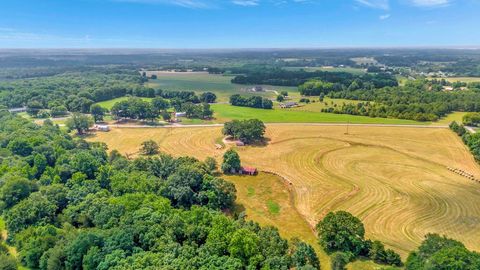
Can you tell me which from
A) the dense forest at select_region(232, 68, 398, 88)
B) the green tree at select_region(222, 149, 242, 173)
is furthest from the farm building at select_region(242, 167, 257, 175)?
the dense forest at select_region(232, 68, 398, 88)

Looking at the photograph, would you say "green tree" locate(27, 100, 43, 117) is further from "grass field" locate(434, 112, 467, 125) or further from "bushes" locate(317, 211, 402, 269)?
"grass field" locate(434, 112, 467, 125)

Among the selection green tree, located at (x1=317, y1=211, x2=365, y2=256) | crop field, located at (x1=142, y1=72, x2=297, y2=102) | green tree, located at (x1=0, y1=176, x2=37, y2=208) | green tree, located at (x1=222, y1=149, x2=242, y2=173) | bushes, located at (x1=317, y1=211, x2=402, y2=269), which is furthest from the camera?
crop field, located at (x1=142, y1=72, x2=297, y2=102)

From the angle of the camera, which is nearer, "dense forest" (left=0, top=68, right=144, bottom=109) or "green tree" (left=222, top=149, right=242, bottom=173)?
"green tree" (left=222, top=149, right=242, bottom=173)

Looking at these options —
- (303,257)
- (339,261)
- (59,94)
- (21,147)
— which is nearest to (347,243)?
(339,261)

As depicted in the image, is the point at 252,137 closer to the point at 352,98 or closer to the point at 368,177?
the point at 368,177

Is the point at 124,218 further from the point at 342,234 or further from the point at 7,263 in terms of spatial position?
the point at 342,234

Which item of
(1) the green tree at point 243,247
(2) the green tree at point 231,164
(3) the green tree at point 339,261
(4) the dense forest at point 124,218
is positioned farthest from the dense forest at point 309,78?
(1) the green tree at point 243,247
